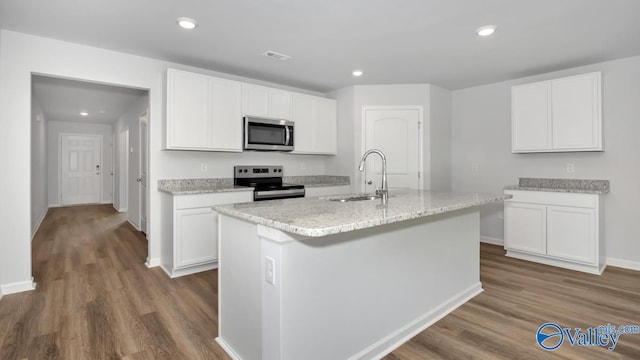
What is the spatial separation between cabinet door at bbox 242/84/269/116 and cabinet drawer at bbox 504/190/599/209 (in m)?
3.22

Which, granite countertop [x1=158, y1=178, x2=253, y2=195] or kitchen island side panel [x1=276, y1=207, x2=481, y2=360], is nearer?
kitchen island side panel [x1=276, y1=207, x2=481, y2=360]

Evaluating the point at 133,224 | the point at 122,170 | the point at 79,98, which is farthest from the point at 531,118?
the point at 122,170

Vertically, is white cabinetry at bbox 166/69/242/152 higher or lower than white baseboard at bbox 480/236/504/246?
higher

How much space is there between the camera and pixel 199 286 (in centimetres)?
303

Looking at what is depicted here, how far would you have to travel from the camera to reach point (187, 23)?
8.49ft

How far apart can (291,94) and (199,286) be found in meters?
2.65

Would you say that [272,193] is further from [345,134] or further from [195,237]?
[345,134]

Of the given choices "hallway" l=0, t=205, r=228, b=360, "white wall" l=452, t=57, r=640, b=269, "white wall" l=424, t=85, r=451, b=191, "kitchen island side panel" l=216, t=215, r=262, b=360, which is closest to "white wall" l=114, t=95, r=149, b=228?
"hallway" l=0, t=205, r=228, b=360

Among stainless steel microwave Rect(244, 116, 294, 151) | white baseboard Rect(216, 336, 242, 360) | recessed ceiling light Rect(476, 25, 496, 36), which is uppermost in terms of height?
recessed ceiling light Rect(476, 25, 496, 36)

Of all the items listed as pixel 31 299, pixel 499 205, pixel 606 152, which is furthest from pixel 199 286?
pixel 606 152

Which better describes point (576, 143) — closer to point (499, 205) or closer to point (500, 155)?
point (500, 155)

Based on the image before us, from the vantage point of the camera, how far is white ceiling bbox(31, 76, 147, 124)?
443cm

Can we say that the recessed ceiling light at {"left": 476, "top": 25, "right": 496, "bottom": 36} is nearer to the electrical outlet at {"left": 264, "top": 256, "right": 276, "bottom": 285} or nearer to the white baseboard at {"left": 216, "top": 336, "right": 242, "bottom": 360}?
the electrical outlet at {"left": 264, "top": 256, "right": 276, "bottom": 285}

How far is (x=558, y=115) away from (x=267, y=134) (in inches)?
134
